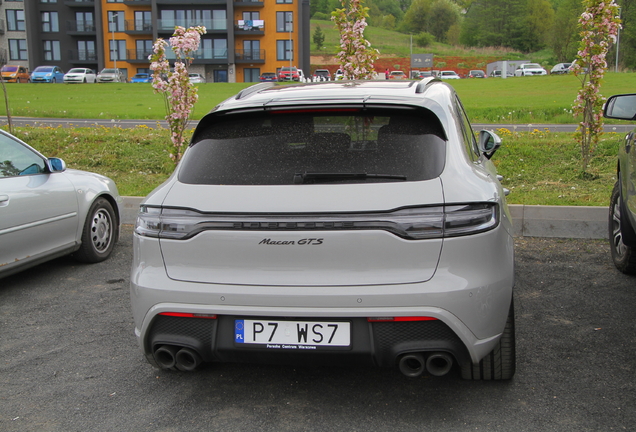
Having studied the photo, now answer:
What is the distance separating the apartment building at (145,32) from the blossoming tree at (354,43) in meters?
57.8

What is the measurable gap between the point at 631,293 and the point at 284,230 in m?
3.52

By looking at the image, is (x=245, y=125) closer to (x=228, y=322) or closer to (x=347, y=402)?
(x=228, y=322)

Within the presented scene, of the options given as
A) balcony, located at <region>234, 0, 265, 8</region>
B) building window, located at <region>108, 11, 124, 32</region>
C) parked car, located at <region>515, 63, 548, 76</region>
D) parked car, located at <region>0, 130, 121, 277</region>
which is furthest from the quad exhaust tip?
building window, located at <region>108, 11, 124, 32</region>

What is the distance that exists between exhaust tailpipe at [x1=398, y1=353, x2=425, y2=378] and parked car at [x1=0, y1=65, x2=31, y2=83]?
58.6 metres

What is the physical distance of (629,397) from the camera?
322cm

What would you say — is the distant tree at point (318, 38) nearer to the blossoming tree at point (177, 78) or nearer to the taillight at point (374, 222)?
the blossoming tree at point (177, 78)

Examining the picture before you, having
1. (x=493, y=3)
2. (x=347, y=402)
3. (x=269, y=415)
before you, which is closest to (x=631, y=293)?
(x=347, y=402)

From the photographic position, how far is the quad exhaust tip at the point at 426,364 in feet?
9.28

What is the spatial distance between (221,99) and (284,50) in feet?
105

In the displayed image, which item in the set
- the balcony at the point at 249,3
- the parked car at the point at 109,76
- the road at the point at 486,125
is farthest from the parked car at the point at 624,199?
the balcony at the point at 249,3

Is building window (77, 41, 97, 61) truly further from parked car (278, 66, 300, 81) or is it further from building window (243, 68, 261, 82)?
parked car (278, 66, 300, 81)

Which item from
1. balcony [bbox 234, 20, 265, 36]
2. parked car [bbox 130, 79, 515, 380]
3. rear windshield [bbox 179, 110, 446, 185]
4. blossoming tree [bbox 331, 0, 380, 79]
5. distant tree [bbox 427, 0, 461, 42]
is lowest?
parked car [bbox 130, 79, 515, 380]

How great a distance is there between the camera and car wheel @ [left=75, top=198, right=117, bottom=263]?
241 inches

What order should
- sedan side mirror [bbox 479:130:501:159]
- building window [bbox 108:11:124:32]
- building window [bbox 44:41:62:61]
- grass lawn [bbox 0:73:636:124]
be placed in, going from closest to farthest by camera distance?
sedan side mirror [bbox 479:130:501:159]
grass lawn [bbox 0:73:636:124]
building window [bbox 108:11:124:32]
building window [bbox 44:41:62:61]
